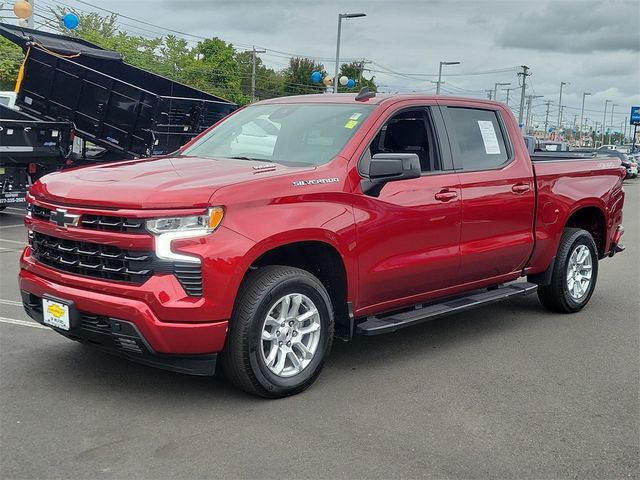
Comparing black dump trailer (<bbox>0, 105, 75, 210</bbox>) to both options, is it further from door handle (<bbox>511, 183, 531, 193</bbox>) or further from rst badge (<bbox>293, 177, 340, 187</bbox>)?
door handle (<bbox>511, 183, 531, 193</bbox>)

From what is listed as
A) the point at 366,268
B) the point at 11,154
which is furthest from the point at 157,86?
the point at 366,268

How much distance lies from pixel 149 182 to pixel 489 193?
2.86 metres

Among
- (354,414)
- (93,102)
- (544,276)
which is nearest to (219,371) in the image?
(354,414)

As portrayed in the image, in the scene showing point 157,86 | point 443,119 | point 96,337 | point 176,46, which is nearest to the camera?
point 96,337

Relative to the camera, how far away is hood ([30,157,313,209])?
4.02 m

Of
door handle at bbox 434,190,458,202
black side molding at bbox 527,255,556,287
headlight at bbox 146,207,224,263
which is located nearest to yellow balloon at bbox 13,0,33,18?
black side molding at bbox 527,255,556,287

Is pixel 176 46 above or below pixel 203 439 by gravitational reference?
above

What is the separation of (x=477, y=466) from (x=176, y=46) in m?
42.9

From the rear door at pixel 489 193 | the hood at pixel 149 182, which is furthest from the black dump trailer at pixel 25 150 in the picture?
the rear door at pixel 489 193

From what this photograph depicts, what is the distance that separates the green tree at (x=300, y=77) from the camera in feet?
247

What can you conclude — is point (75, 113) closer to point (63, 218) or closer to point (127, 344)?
point (63, 218)

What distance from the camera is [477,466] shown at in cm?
363

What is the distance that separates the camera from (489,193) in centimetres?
580

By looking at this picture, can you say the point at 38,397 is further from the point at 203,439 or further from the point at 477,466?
the point at 477,466
